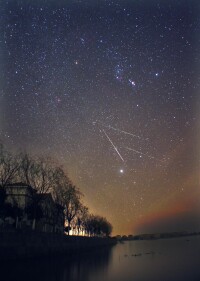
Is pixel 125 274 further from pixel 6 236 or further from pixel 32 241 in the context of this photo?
pixel 32 241

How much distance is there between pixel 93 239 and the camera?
113625 mm

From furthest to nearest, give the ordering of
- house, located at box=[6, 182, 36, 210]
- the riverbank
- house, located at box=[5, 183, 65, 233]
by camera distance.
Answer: house, located at box=[6, 182, 36, 210], house, located at box=[5, 183, 65, 233], the riverbank

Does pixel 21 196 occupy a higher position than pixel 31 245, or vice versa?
pixel 21 196

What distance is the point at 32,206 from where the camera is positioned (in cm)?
6962

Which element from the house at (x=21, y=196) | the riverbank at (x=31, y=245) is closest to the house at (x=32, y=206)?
the house at (x=21, y=196)

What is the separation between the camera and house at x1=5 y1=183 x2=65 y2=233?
220ft

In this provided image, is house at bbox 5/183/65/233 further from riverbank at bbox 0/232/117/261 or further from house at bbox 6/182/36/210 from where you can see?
riverbank at bbox 0/232/117/261

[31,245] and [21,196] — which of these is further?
[21,196]

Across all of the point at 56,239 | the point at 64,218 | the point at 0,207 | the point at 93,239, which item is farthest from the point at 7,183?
the point at 93,239

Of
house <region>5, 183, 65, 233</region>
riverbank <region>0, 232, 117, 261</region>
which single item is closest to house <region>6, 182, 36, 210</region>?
house <region>5, 183, 65, 233</region>

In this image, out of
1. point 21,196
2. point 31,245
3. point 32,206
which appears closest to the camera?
point 31,245

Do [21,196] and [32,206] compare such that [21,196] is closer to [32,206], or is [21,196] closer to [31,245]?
[32,206]

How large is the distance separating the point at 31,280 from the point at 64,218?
6388 cm

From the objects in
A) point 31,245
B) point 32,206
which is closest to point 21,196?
point 32,206
